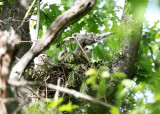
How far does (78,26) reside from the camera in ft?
16.4

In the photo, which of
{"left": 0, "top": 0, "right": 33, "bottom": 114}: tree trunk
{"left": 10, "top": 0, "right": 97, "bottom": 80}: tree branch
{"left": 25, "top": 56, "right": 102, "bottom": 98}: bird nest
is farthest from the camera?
{"left": 0, "top": 0, "right": 33, "bottom": 114}: tree trunk

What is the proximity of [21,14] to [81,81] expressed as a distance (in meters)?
1.73

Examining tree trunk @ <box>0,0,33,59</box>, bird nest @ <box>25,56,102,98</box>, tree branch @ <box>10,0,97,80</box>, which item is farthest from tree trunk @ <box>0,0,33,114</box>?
tree branch @ <box>10,0,97,80</box>

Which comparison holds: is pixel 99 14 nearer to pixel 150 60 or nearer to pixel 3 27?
pixel 3 27

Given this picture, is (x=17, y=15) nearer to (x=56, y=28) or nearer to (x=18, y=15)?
(x=18, y=15)

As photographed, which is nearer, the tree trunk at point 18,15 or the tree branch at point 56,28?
the tree branch at point 56,28

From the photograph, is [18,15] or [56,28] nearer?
[56,28]

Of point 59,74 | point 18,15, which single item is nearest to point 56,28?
point 59,74

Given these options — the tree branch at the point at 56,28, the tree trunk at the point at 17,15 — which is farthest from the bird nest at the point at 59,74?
the tree branch at the point at 56,28

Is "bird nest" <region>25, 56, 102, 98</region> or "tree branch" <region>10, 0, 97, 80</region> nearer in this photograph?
"tree branch" <region>10, 0, 97, 80</region>

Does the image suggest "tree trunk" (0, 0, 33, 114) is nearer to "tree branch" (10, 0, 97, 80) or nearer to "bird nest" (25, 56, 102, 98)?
"bird nest" (25, 56, 102, 98)

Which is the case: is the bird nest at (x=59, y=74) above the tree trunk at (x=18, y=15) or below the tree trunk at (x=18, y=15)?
below

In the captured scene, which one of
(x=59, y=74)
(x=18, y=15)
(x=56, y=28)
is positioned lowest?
(x=59, y=74)

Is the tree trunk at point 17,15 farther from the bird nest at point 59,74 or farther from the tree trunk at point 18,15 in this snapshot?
the bird nest at point 59,74
